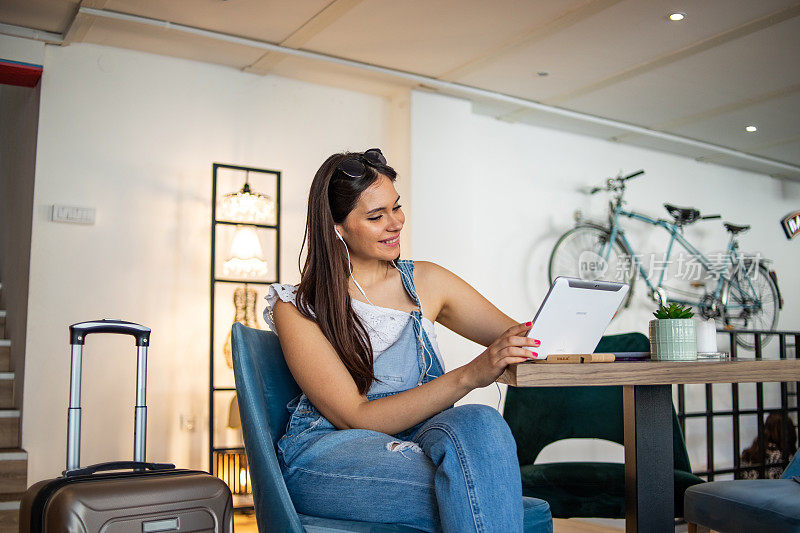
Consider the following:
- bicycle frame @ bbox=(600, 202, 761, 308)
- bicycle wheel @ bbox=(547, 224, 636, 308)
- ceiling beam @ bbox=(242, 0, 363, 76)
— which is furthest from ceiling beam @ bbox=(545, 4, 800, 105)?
ceiling beam @ bbox=(242, 0, 363, 76)

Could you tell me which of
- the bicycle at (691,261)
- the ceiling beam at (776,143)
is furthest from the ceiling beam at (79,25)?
the ceiling beam at (776,143)

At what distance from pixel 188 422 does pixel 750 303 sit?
16.0 ft

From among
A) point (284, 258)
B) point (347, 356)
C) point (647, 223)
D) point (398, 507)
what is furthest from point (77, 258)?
point (647, 223)

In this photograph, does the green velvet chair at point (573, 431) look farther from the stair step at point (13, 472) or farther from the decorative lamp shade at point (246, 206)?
the stair step at point (13, 472)

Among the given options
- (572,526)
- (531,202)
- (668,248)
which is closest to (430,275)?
(572,526)

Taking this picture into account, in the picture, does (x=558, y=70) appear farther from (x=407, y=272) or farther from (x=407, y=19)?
(x=407, y=272)

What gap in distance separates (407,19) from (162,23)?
1201mm

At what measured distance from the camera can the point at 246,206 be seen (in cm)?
407

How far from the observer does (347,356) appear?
1510mm

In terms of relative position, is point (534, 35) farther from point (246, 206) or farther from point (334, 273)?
point (334, 273)

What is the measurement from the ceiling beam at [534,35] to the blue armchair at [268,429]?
8.78ft

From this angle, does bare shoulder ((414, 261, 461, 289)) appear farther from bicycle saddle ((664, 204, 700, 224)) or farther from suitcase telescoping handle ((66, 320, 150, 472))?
bicycle saddle ((664, 204, 700, 224))

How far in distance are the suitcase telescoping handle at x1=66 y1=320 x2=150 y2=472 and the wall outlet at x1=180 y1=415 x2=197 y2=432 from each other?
240cm

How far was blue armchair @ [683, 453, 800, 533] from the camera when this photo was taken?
1.53 metres
